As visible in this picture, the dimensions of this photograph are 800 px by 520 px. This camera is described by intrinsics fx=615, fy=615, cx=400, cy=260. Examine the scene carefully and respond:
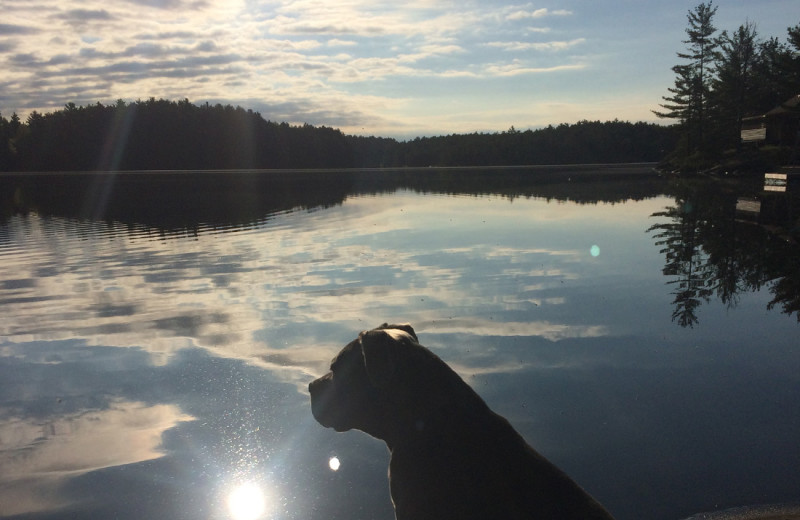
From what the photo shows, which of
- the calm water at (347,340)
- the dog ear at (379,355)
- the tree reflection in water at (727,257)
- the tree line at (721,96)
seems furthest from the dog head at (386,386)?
the tree line at (721,96)

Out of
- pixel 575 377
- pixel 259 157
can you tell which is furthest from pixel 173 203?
pixel 259 157

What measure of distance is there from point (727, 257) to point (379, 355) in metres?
18.2

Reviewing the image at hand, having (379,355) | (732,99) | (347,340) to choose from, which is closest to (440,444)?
(379,355)

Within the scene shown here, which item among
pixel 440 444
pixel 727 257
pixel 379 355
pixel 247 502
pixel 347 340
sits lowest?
pixel 247 502

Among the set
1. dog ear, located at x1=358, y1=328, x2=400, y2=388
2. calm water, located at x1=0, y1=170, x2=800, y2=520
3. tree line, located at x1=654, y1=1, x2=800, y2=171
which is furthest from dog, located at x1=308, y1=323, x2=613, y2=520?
tree line, located at x1=654, y1=1, x2=800, y2=171

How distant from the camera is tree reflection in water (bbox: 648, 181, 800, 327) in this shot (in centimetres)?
1446

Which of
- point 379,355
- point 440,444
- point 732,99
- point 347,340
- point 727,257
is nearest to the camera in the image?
point 379,355

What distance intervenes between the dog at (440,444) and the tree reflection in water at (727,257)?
9.46 m

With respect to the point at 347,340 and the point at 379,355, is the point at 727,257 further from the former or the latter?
the point at 379,355

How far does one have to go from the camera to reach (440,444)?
4207mm

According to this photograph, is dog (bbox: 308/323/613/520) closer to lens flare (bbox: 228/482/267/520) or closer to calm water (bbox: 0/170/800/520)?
calm water (bbox: 0/170/800/520)

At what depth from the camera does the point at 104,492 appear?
259 inches

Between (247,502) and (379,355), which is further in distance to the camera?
(247,502)

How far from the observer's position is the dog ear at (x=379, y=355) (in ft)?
13.3
